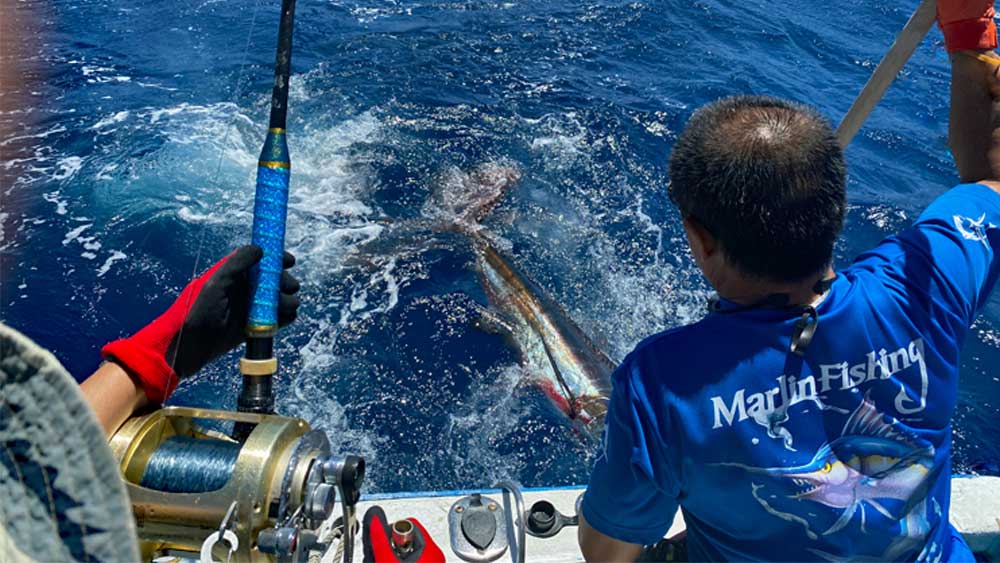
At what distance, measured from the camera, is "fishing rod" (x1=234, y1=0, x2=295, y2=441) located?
1731 mm

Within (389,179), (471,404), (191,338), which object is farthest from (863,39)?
(191,338)

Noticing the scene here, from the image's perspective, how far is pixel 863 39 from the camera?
980cm

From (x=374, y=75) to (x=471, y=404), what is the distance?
177 inches

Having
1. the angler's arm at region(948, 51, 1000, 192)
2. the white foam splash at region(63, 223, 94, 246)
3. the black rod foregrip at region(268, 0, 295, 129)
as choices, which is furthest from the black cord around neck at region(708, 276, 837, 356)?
the white foam splash at region(63, 223, 94, 246)

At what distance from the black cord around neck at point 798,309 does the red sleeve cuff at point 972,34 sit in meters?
0.71

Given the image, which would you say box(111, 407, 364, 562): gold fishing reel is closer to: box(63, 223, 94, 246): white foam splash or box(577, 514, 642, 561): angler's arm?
box(577, 514, 642, 561): angler's arm

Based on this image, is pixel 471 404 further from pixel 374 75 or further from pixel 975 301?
pixel 374 75

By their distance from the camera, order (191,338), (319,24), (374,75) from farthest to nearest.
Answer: (319,24)
(374,75)
(191,338)

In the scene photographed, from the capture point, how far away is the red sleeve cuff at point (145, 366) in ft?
5.21

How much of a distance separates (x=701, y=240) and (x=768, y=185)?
16 cm

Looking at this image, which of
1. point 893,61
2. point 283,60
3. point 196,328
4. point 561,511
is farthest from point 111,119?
point 893,61

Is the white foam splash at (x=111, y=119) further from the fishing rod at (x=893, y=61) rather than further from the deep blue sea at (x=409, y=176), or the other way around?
the fishing rod at (x=893, y=61)

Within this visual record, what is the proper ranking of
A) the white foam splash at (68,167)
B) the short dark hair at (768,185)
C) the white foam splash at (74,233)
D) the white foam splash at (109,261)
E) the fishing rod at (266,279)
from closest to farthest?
the short dark hair at (768,185) < the fishing rod at (266,279) < the white foam splash at (109,261) < the white foam splash at (74,233) < the white foam splash at (68,167)

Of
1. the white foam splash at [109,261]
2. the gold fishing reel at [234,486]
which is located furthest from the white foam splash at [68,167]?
the gold fishing reel at [234,486]
